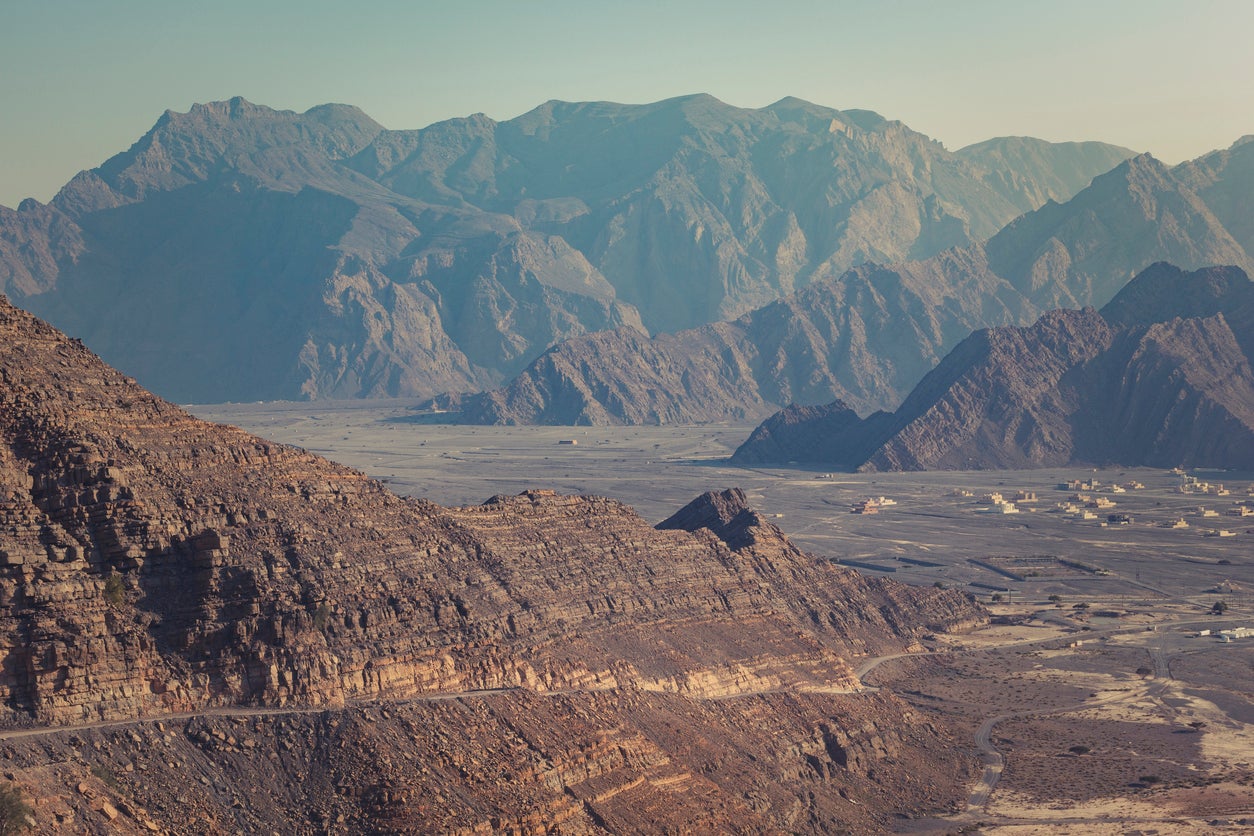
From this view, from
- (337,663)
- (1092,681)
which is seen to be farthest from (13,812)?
(1092,681)

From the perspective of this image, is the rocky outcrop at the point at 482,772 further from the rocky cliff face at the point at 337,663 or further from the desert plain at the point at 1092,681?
the desert plain at the point at 1092,681

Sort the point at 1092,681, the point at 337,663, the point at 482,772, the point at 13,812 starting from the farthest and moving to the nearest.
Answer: the point at 1092,681, the point at 337,663, the point at 482,772, the point at 13,812

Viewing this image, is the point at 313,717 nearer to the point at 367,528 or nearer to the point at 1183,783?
the point at 367,528

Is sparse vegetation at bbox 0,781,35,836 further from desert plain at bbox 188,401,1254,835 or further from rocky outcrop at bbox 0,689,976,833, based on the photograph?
desert plain at bbox 188,401,1254,835

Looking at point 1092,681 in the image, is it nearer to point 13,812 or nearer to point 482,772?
point 482,772

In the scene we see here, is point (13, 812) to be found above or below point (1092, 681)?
above

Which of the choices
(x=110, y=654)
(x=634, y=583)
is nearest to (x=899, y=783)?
(x=634, y=583)

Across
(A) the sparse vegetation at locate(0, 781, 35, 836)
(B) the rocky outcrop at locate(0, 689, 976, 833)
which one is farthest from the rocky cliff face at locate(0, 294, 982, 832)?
(A) the sparse vegetation at locate(0, 781, 35, 836)
